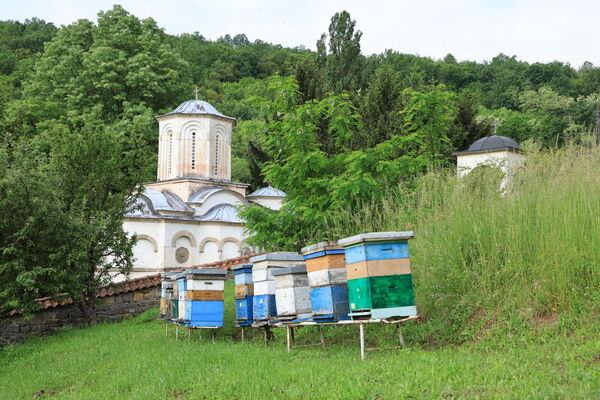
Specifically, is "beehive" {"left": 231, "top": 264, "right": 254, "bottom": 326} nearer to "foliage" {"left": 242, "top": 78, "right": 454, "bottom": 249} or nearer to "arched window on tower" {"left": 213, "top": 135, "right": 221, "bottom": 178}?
"foliage" {"left": 242, "top": 78, "right": 454, "bottom": 249}

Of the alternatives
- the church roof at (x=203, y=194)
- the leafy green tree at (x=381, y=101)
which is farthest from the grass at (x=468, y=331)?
the church roof at (x=203, y=194)

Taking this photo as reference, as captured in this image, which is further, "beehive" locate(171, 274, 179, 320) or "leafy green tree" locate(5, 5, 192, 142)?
"leafy green tree" locate(5, 5, 192, 142)

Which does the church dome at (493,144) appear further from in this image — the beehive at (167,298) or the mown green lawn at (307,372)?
the mown green lawn at (307,372)

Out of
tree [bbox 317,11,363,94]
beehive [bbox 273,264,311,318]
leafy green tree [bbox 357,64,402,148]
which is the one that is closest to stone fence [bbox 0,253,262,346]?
beehive [bbox 273,264,311,318]

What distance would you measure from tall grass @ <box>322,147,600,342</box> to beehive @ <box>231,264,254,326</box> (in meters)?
2.85

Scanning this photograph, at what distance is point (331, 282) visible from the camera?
300 inches

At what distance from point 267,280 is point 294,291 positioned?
814mm

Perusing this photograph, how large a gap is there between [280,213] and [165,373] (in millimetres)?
5510

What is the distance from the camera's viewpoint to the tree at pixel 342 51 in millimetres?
44625

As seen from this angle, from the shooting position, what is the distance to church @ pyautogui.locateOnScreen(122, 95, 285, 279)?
2908cm

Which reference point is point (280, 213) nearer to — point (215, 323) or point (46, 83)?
point (215, 323)

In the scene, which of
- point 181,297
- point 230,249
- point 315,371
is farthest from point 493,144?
point 315,371

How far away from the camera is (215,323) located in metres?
10.8

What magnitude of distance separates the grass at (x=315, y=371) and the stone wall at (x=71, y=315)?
14.1 ft
